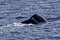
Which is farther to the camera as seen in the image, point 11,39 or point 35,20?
point 35,20

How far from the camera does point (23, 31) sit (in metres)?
39.2

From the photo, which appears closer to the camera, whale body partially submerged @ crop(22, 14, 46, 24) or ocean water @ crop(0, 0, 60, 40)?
ocean water @ crop(0, 0, 60, 40)

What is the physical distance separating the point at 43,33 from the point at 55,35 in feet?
4.22

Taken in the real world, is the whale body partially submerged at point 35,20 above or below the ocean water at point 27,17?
above

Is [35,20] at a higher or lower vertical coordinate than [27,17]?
higher

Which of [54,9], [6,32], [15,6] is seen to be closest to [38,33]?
[6,32]

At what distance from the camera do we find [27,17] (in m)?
47.3

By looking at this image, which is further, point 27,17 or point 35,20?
point 27,17

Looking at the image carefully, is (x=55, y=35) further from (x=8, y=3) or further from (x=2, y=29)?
(x=8, y=3)

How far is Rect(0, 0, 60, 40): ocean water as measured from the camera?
37.8 metres

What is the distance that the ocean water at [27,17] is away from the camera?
37.8 m

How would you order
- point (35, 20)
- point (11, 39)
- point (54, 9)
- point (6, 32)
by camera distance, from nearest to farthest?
point (11, 39) < point (6, 32) < point (35, 20) < point (54, 9)

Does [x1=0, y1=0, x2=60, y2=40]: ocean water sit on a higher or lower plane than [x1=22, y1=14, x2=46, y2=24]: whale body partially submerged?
lower

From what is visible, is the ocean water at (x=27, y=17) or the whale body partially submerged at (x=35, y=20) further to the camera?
the whale body partially submerged at (x=35, y=20)
